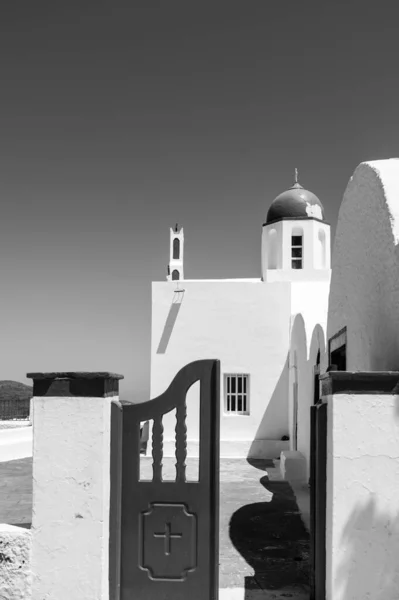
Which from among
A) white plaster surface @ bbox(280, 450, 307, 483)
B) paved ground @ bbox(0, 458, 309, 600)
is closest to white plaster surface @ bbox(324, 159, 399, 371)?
paved ground @ bbox(0, 458, 309, 600)

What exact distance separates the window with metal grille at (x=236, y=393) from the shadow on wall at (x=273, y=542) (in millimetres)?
5275

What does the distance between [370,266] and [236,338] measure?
9.29 metres

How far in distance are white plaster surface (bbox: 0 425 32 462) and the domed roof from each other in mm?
10014

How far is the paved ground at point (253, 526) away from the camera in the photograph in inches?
192

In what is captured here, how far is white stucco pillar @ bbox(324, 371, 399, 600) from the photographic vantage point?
140 inches

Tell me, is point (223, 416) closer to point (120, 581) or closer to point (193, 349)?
point (193, 349)

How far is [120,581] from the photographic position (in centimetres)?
397

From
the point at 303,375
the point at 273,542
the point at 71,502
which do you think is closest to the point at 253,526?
the point at 273,542

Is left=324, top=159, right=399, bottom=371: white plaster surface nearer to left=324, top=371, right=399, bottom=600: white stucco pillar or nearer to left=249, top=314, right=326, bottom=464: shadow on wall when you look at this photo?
left=324, top=371, right=399, bottom=600: white stucco pillar

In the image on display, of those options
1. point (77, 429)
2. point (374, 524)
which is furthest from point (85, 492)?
point (374, 524)

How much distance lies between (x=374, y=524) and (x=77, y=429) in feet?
6.74

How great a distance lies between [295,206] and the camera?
18.1 meters

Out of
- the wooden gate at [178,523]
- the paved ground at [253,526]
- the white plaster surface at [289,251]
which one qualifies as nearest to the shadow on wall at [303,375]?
the paved ground at [253,526]

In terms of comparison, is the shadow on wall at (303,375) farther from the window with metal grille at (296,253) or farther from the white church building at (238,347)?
the window with metal grille at (296,253)
